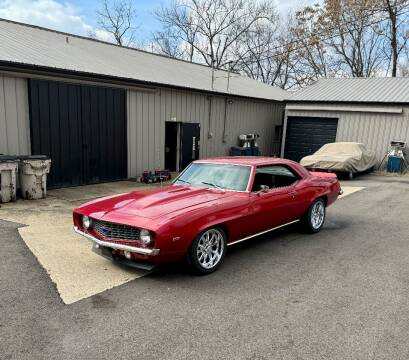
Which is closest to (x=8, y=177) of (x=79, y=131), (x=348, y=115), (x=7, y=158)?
(x=7, y=158)

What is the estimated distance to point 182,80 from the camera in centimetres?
1495

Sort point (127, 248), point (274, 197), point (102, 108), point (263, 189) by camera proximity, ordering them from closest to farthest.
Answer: point (127, 248), point (263, 189), point (274, 197), point (102, 108)

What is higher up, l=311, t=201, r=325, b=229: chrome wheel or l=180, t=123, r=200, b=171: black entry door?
l=180, t=123, r=200, b=171: black entry door

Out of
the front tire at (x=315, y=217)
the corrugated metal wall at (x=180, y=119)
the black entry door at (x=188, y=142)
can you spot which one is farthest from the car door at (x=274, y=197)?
the black entry door at (x=188, y=142)

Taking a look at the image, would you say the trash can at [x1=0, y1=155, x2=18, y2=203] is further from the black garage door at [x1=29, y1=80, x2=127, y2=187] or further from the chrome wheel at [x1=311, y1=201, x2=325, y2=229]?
the chrome wheel at [x1=311, y1=201, x2=325, y2=229]

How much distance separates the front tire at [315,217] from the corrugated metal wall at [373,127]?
38.4ft

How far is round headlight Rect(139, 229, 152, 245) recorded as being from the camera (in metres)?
3.93

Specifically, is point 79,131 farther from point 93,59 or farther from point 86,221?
point 86,221

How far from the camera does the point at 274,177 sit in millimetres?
5828

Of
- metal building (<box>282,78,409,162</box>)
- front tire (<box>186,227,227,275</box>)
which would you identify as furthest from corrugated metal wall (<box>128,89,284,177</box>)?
front tire (<box>186,227,227,275</box>)

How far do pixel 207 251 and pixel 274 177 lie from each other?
199cm

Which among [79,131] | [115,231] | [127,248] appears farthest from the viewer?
[79,131]

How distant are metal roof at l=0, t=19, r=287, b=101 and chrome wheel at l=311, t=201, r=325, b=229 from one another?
7361 millimetres

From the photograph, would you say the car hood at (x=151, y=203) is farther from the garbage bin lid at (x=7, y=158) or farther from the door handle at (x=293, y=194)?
the garbage bin lid at (x=7, y=158)
